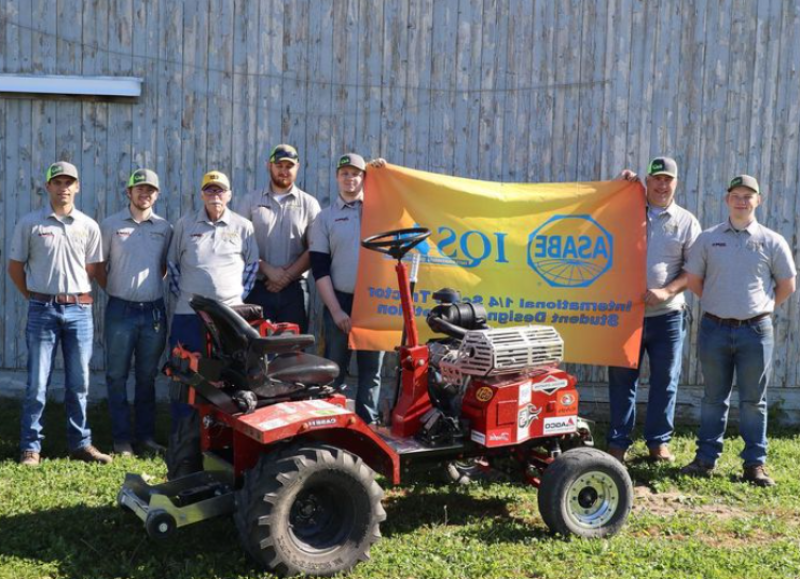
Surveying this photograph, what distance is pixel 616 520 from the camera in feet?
17.3

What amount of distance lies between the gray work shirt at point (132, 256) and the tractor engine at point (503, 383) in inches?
105

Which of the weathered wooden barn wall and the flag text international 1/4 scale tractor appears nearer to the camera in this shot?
the flag text international 1/4 scale tractor

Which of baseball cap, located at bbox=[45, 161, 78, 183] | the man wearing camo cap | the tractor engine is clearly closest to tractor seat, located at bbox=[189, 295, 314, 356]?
the tractor engine

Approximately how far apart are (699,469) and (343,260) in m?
3.22

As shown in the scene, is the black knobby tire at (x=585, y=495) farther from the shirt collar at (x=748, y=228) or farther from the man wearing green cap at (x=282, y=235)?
the man wearing green cap at (x=282, y=235)

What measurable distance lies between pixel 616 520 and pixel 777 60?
5002mm

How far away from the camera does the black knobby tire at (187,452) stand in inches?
206

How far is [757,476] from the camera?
Result: 6379 millimetres

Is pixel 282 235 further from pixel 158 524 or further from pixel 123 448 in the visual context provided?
pixel 158 524

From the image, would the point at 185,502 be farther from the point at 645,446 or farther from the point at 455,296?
the point at 645,446

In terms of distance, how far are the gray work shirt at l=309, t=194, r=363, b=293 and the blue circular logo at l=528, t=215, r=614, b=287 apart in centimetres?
151

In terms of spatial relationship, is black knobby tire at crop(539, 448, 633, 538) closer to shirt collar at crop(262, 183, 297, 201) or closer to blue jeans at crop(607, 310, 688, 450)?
blue jeans at crop(607, 310, 688, 450)

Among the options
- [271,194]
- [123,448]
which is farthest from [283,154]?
[123,448]

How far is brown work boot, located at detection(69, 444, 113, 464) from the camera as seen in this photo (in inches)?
259
